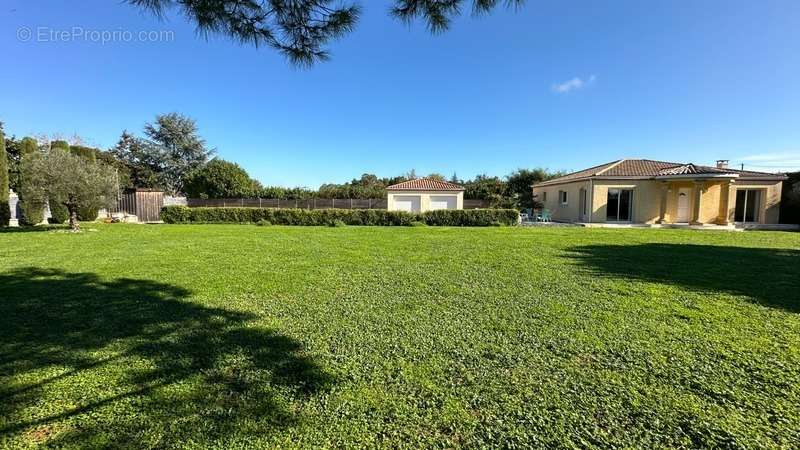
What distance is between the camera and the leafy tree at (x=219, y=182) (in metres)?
28.8

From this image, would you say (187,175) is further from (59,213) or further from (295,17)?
(295,17)

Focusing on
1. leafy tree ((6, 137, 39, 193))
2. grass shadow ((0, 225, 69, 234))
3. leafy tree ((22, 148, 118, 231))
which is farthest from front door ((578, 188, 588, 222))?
leafy tree ((6, 137, 39, 193))

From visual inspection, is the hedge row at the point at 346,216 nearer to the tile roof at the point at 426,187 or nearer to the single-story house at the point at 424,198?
the single-story house at the point at 424,198

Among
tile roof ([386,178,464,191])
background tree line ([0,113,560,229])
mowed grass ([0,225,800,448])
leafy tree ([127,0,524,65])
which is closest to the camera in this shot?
mowed grass ([0,225,800,448])

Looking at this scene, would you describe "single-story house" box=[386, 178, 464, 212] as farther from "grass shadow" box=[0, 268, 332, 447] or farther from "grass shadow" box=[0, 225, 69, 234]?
"grass shadow" box=[0, 268, 332, 447]

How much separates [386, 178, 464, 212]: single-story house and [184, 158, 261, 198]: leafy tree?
13.7m

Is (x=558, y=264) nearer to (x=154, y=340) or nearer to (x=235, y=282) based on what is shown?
(x=235, y=282)

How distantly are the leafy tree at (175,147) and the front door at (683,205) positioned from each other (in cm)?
4524

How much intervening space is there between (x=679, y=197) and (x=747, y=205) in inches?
180

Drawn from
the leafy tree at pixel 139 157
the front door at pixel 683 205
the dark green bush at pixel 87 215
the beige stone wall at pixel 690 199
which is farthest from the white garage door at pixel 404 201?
the leafy tree at pixel 139 157

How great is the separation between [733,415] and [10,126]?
36942mm

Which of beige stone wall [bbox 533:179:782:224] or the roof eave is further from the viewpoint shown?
beige stone wall [bbox 533:179:782:224]

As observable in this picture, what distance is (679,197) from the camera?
65.6 feet

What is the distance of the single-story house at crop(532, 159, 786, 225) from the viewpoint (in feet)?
63.1
